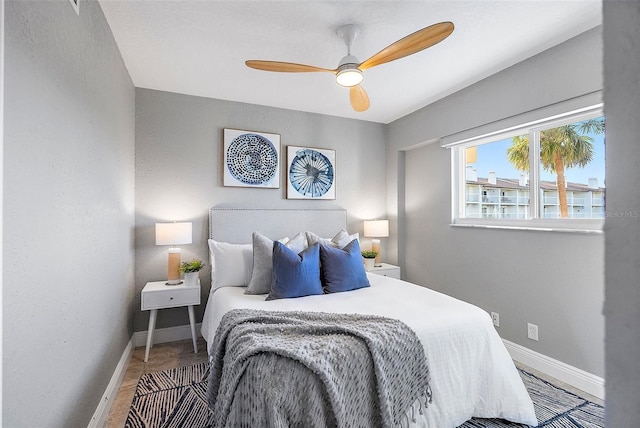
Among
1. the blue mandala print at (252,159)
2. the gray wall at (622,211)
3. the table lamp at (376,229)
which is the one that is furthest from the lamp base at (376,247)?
the gray wall at (622,211)

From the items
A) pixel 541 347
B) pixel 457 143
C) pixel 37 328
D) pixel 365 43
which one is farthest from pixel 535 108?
pixel 37 328

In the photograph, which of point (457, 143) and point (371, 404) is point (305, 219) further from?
point (371, 404)

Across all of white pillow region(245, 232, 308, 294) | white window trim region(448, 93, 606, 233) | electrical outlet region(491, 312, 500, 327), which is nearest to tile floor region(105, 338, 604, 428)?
electrical outlet region(491, 312, 500, 327)

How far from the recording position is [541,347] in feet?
8.20

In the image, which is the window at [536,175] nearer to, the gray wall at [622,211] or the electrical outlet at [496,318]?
the electrical outlet at [496,318]

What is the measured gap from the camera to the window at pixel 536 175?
2.31 m

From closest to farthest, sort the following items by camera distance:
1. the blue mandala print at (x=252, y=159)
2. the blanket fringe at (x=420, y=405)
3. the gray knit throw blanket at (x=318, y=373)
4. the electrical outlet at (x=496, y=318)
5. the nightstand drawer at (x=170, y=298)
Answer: the gray knit throw blanket at (x=318, y=373)
the blanket fringe at (x=420, y=405)
the nightstand drawer at (x=170, y=298)
the electrical outlet at (x=496, y=318)
the blue mandala print at (x=252, y=159)

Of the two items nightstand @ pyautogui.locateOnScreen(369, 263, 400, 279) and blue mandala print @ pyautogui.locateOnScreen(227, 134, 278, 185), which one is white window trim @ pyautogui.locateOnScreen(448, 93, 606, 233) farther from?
blue mandala print @ pyautogui.locateOnScreen(227, 134, 278, 185)

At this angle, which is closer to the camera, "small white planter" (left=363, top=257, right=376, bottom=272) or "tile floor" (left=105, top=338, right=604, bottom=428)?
"tile floor" (left=105, top=338, right=604, bottom=428)

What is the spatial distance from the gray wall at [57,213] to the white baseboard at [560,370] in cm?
303

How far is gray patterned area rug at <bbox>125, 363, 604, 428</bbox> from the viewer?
1.89 meters

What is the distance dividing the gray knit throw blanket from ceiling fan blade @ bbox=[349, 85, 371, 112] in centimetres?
164

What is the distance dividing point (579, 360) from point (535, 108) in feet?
6.10

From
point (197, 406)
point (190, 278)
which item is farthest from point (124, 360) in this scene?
point (197, 406)
